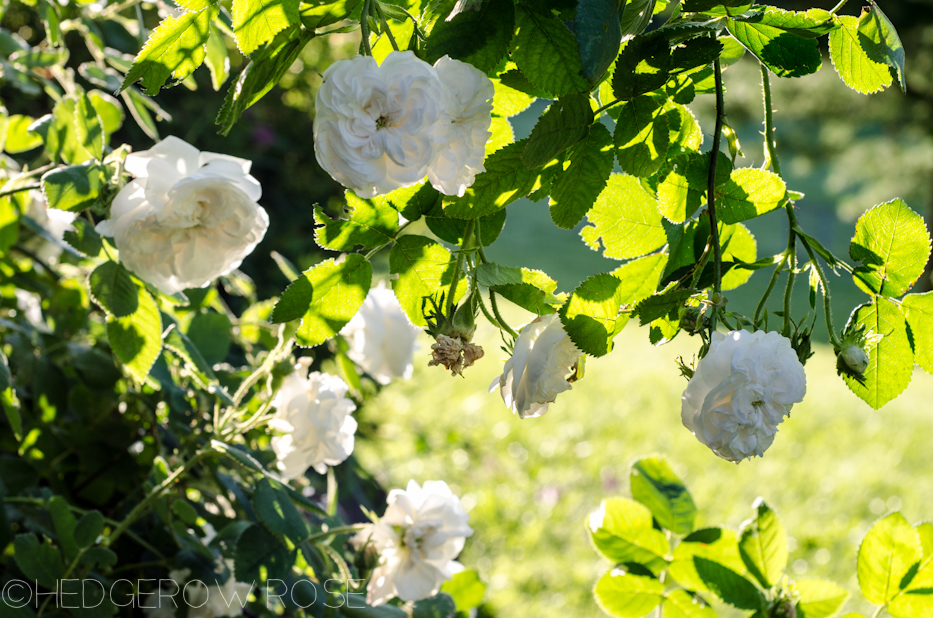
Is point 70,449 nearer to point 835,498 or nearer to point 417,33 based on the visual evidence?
point 417,33

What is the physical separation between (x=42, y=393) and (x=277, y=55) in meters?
0.69

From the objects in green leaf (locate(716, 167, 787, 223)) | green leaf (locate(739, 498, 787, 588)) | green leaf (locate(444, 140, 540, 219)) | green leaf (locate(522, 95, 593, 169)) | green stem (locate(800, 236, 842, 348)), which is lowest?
green leaf (locate(739, 498, 787, 588))

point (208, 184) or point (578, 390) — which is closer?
point (208, 184)

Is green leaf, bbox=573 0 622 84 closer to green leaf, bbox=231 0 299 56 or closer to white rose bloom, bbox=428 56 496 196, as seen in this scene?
white rose bloom, bbox=428 56 496 196

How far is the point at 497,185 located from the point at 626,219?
0.11 m

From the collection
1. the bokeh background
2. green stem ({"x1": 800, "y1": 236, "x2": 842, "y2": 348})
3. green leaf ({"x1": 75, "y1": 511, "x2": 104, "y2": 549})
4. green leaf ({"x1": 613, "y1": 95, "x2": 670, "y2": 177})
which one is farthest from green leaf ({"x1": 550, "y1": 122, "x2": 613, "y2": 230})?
the bokeh background

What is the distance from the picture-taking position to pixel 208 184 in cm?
48

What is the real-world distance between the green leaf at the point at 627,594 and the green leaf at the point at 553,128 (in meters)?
0.42

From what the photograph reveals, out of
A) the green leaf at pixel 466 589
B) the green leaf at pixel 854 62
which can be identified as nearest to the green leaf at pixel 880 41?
the green leaf at pixel 854 62

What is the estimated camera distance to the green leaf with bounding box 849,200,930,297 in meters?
0.42

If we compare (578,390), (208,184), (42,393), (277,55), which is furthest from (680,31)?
(578,390)

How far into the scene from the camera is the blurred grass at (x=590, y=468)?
2143 millimetres

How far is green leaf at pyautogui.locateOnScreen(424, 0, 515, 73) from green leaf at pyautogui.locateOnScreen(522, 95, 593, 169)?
37 millimetres

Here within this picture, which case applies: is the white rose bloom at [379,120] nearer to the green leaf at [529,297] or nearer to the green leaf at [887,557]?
the green leaf at [529,297]
